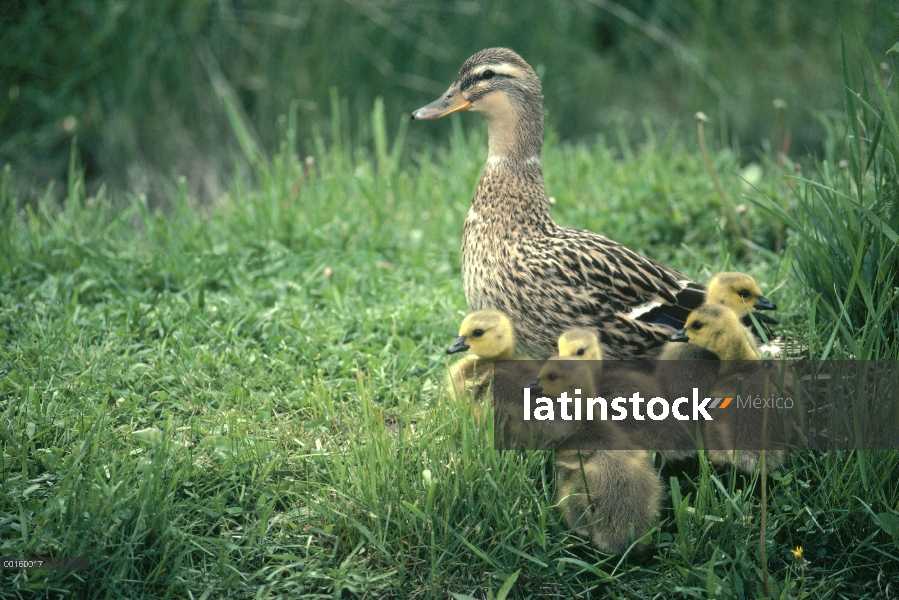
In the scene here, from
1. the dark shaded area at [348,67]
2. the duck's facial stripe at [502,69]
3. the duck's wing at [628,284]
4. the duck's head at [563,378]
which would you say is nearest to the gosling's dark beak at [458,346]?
the duck's head at [563,378]

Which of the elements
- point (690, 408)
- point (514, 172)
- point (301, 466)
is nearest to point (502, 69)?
point (514, 172)

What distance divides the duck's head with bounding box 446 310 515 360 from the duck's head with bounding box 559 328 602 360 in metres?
0.25

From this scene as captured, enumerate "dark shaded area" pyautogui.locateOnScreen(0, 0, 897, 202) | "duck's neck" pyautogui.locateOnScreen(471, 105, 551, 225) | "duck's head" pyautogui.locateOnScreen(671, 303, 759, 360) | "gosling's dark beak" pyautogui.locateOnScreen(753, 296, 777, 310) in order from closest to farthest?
"duck's head" pyautogui.locateOnScreen(671, 303, 759, 360), "gosling's dark beak" pyautogui.locateOnScreen(753, 296, 777, 310), "duck's neck" pyautogui.locateOnScreen(471, 105, 551, 225), "dark shaded area" pyautogui.locateOnScreen(0, 0, 897, 202)

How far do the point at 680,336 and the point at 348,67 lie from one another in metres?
5.33

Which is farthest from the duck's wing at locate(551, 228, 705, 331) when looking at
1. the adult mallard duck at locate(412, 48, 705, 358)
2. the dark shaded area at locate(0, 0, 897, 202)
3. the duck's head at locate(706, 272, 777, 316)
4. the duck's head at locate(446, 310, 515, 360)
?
the dark shaded area at locate(0, 0, 897, 202)

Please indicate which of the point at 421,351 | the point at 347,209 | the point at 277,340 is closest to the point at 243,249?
the point at 347,209

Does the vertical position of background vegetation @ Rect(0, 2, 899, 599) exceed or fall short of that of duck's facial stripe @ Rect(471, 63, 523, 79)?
it falls short

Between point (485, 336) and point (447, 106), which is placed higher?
point (447, 106)

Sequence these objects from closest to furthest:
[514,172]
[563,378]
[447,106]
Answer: [563,378], [514,172], [447,106]

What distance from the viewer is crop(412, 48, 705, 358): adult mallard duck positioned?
378 centimetres

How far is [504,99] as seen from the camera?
4211 mm

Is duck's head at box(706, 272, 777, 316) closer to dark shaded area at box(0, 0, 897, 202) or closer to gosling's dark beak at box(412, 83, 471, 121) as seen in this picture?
gosling's dark beak at box(412, 83, 471, 121)

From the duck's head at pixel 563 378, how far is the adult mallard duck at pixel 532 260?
441 mm

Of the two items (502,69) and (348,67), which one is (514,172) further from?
(348,67)
